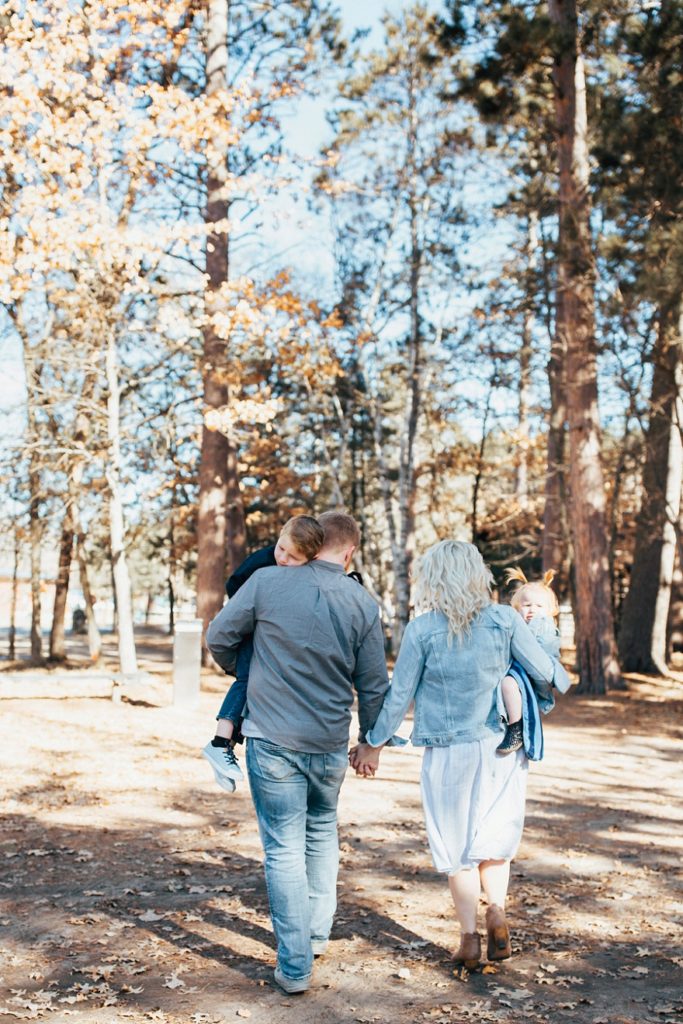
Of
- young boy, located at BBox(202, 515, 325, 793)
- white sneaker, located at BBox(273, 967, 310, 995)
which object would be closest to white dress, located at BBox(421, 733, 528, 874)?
white sneaker, located at BBox(273, 967, 310, 995)

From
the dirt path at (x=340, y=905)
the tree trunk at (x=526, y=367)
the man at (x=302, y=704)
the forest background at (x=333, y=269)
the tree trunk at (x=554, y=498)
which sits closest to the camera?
the dirt path at (x=340, y=905)

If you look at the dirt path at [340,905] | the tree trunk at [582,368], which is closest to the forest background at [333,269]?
the tree trunk at [582,368]

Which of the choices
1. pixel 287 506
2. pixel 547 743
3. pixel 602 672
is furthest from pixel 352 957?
pixel 287 506

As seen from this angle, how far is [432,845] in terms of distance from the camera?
4.70 meters

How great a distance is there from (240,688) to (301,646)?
39cm

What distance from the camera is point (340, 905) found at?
5.82 metres

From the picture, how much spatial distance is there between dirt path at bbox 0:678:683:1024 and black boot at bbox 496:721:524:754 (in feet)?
3.15

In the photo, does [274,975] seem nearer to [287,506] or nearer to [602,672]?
[602,672]

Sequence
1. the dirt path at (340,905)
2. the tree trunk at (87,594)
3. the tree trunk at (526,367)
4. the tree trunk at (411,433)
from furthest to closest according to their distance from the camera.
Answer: the tree trunk at (411,433), the tree trunk at (526,367), the tree trunk at (87,594), the dirt path at (340,905)

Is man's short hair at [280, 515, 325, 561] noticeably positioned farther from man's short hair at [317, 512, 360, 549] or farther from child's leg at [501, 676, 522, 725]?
child's leg at [501, 676, 522, 725]

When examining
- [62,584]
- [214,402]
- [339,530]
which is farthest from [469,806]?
[62,584]

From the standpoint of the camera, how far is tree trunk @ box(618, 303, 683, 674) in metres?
19.9

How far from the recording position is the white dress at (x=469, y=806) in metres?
4.68

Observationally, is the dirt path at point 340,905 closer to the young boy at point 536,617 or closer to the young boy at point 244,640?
the young boy at point 244,640
